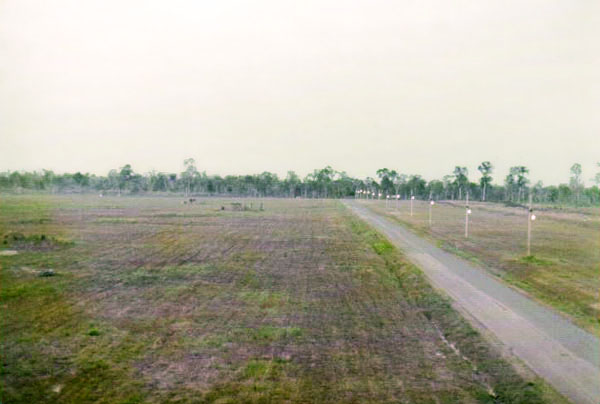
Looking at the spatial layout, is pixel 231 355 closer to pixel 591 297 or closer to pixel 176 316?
pixel 176 316

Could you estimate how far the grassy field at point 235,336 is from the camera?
379 inches

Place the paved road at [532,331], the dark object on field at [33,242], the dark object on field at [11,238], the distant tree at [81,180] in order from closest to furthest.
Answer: the paved road at [532,331] < the dark object on field at [33,242] < the dark object on field at [11,238] < the distant tree at [81,180]

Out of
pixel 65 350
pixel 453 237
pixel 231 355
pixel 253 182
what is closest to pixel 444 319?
pixel 231 355

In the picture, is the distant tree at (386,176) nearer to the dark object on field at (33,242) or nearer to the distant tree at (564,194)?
the distant tree at (564,194)

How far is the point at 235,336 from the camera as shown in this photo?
42.8 ft

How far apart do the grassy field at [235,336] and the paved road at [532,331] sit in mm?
603

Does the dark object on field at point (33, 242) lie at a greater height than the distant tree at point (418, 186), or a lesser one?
lesser

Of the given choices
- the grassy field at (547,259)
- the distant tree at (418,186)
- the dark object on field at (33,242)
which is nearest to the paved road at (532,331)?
the grassy field at (547,259)

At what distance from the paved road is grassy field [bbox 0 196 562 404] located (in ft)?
1.98

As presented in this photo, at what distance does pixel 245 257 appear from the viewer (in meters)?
27.8

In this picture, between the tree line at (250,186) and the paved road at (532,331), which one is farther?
the tree line at (250,186)

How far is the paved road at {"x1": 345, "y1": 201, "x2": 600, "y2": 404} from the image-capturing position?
10.4m

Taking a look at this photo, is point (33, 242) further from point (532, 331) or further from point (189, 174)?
point (189, 174)

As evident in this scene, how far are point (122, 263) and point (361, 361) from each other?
15959 mm
